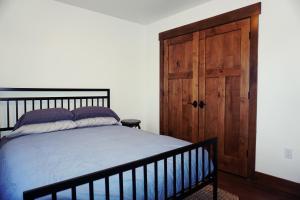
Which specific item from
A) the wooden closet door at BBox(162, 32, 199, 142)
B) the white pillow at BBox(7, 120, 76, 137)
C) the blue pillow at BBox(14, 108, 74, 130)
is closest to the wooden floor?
the wooden closet door at BBox(162, 32, 199, 142)

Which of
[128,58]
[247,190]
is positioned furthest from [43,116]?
[247,190]

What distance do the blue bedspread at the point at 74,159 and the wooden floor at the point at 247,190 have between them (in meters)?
0.80

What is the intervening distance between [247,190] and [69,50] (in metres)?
3.00

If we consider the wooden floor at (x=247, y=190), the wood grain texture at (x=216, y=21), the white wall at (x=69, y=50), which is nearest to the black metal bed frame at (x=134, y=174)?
the white wall at (x=69, y=50)

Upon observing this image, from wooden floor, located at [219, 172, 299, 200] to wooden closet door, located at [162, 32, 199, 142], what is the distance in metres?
0.79

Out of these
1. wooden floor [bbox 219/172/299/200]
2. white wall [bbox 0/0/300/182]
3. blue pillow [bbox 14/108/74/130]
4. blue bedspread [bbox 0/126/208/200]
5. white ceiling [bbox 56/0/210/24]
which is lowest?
wooden floor [bbox 219/172/299/200]

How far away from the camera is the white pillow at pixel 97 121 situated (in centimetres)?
252

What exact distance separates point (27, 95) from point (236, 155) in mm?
2880

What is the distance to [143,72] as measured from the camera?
12.7 feet

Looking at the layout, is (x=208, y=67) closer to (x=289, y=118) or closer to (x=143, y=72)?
(x=289, y=118)

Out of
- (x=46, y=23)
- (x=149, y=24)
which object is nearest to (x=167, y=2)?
(x=149, y=24)

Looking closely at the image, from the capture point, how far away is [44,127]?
222cm

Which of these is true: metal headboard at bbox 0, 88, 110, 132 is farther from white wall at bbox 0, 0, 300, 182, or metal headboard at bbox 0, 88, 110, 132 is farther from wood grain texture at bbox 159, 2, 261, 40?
wood grain texture at bbox 159, 2, 261, 40

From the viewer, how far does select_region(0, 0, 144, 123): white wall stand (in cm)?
245
